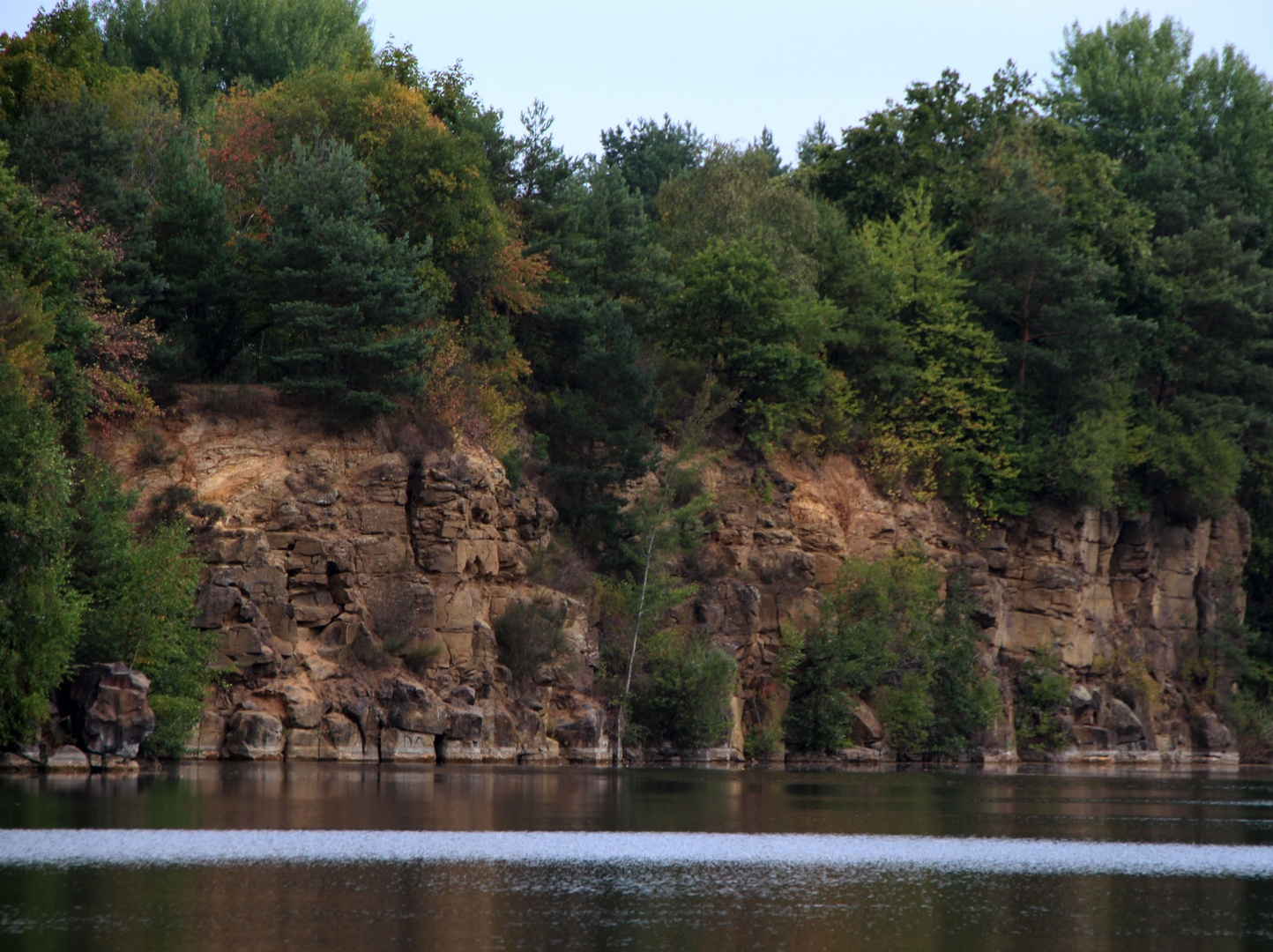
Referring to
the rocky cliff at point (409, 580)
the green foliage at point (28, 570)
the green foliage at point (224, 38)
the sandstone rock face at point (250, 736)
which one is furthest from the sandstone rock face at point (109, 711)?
the green foliage at point (224, 38)

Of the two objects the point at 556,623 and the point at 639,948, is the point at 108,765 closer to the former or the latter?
the point at 556,623

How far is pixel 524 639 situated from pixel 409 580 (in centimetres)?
494

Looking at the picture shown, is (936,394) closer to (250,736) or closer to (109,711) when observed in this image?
(250,736)

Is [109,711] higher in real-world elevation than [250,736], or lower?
higher

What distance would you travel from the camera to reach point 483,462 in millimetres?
54219

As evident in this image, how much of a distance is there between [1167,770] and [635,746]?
2463cm

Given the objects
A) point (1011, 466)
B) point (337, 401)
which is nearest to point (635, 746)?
point (337, 401)

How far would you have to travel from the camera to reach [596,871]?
19234mm

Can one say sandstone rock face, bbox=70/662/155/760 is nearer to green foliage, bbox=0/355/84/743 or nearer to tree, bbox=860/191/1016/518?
green foliage, bbox=0/355/84/743

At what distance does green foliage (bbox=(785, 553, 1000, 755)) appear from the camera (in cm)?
6088

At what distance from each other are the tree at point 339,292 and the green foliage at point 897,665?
71.2ft

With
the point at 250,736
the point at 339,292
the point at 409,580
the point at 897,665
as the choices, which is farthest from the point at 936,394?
the point at 250,736

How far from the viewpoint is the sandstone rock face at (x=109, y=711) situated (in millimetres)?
36031

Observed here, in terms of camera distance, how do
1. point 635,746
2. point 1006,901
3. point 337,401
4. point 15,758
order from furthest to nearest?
point 635,746 < point 337,401 < point 15,758 < point 1006,901
